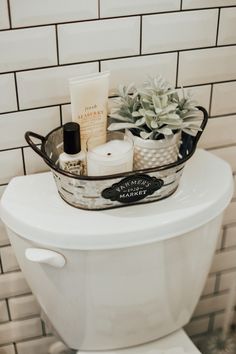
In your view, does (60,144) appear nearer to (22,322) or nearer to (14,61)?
(14,61)

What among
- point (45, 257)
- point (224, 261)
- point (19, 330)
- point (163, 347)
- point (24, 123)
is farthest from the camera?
point (224, 261)

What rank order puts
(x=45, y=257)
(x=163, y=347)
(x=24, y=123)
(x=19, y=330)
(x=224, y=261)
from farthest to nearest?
(x=224, y=261) < (x=19, y=330) < (x=163, y=347) < (x=24, y=123) < (x=45, y=257)

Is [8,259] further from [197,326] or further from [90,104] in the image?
[197,326]

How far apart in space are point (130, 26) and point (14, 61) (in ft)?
0.67

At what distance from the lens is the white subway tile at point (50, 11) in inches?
33.4

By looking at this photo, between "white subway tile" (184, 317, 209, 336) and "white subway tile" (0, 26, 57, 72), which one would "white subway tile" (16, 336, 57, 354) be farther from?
"white subway tile" (0, 26, 57, 72)

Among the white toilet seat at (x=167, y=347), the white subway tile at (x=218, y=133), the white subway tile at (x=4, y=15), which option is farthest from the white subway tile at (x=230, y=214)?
the white subway tile at (x=4, y=15)

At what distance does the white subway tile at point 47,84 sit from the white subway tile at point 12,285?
1.19 feet

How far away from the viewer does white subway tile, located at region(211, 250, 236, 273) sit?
1258 mm

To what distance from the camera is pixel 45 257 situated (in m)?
0.84

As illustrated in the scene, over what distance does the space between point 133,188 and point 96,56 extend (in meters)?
0.24

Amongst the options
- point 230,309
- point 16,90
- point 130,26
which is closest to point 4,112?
point 16,90

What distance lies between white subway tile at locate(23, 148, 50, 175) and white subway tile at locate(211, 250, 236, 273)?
1.61ft

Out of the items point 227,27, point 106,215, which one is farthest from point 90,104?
point 227,27
